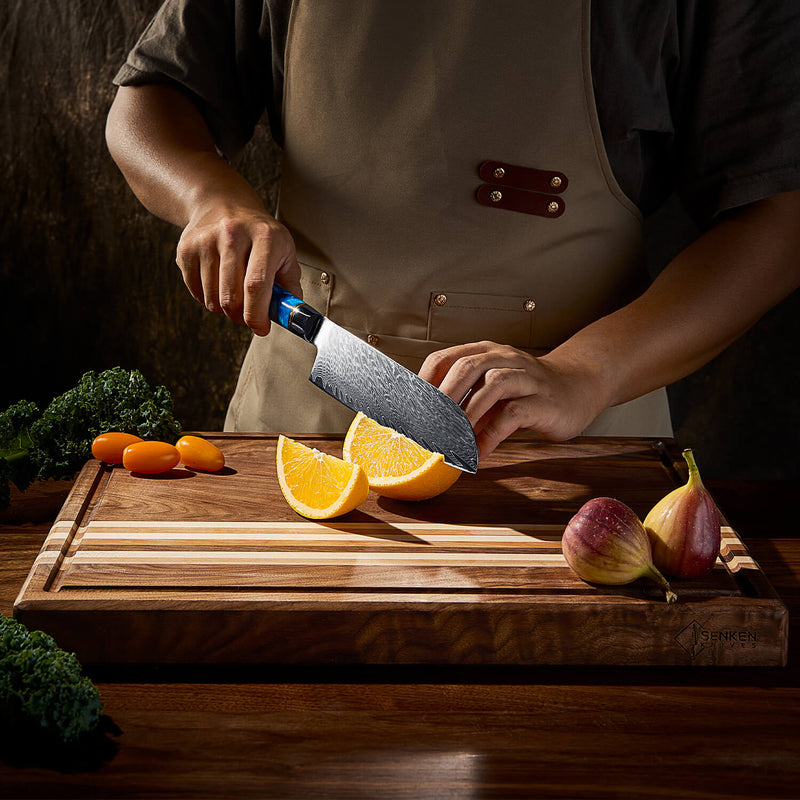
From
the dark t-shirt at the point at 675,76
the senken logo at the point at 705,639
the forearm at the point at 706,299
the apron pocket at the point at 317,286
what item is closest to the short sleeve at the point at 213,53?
the dark t-shirt at the point at 675,76

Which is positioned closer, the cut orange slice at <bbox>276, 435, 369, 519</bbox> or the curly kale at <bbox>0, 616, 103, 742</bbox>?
the curly kale at <bbox>0, 616, 103, 742</bbox>

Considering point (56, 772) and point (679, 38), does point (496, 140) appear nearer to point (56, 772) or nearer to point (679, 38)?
point (679, 38)

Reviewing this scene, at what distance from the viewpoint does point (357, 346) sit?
4.03 feet

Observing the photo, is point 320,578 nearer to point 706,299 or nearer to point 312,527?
point 312,527

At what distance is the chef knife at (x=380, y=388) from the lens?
116cm

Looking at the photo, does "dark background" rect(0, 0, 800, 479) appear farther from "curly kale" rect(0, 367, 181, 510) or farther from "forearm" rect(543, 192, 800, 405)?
"curly kale" rect(0, 367, 181, 510)

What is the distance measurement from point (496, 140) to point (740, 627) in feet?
2.62

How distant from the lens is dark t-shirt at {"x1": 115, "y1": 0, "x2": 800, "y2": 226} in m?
1.35

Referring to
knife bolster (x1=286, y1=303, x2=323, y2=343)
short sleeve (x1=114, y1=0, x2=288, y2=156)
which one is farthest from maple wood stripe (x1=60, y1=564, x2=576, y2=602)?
short sleeve (x1=114, y1=0, x2=288, y2=156)

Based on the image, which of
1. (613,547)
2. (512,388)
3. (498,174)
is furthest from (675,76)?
(613,547)

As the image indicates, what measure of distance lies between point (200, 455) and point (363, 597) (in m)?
0.46

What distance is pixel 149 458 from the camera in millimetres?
1323

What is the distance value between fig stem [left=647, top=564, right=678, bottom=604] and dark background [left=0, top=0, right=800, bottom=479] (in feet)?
3.71

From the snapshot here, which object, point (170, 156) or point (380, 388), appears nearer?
point (380, 388)
